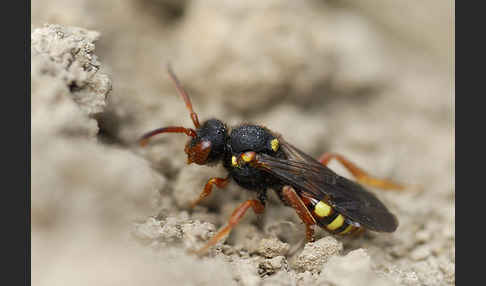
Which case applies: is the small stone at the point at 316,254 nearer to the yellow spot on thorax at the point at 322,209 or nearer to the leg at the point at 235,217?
the yellow spot on thorax at the point at 322,209

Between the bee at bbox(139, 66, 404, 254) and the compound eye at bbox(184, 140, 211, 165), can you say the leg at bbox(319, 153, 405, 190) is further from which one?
the compound eye at bbox(184, 140, 211, 165)

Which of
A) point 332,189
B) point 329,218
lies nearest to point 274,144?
point 332,189

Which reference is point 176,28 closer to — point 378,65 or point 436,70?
point 378,65

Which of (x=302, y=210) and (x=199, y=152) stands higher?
(x=199, y=152)

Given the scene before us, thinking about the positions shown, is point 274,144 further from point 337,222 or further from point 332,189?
point 337,222

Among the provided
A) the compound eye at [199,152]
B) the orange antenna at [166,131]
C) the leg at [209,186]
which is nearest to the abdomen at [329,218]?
the leg at [209,186]

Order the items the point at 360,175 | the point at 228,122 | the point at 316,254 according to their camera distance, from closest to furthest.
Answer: the point at 316,254
the point at 360,175
the point at 228,122

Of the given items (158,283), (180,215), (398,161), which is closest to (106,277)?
(158,283)

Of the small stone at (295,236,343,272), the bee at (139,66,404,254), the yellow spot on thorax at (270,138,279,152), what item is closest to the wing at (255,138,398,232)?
the bee at (139,66,404,254)
